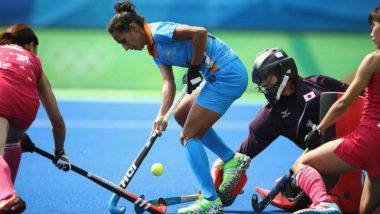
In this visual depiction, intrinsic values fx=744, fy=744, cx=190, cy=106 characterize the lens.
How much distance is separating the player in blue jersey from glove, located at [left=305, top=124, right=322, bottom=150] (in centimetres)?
66

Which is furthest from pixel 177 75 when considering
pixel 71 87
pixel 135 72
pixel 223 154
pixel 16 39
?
pixel 16 39

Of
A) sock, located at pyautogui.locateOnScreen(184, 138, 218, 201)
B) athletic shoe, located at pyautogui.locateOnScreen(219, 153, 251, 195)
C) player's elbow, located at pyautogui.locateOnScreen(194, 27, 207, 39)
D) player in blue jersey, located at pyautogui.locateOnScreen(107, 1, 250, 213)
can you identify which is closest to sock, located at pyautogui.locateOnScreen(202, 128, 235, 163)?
athletic shoe, located at pyautogui.locateOnScreen(219, 153, 251, 195)

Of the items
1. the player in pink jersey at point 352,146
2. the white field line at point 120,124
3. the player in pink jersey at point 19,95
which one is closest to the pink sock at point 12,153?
the player in pink jersey at point 19,95

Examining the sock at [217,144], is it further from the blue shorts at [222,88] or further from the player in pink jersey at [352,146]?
the player in pink jersey at [352,146]

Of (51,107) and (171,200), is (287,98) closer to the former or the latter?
(171,200)

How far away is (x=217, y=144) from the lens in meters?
5.69

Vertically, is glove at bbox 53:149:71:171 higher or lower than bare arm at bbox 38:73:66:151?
lower

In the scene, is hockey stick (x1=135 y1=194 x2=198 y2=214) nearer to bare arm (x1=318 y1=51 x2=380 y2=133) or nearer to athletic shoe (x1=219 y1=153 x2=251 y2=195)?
athletic shoe (x1=219 y1=153 x2=251 y2=195)

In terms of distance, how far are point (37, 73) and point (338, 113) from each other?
197 centimetres

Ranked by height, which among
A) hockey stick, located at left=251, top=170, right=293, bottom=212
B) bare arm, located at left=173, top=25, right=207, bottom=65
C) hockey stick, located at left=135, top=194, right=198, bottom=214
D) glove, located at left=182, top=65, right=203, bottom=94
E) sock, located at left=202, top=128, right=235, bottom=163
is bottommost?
hockey stick, located at left=135, top=194, right=198, bottom=214

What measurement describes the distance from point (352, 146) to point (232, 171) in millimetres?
1247

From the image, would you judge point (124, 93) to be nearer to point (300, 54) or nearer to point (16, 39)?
point (300, 54)

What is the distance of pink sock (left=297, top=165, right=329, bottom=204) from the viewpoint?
462cm

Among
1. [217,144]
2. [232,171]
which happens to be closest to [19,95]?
[217,144]
